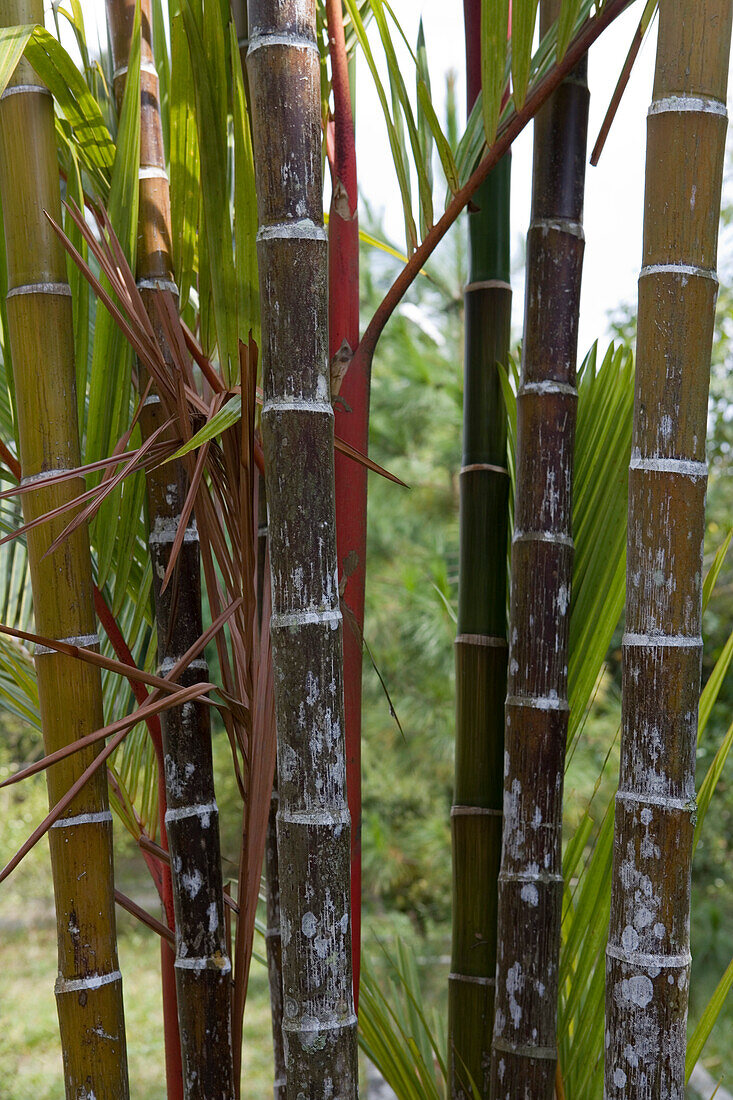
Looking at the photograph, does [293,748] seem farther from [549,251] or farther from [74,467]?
[549,251]

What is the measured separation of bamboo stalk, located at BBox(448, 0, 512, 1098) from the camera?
639 mm

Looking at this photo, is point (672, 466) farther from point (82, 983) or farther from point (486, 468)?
point (82, 983)

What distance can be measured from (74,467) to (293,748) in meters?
0.20

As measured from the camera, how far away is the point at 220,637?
575 millimetres

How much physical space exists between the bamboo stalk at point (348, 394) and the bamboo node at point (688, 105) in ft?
0.57

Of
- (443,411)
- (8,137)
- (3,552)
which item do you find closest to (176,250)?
(8,137)

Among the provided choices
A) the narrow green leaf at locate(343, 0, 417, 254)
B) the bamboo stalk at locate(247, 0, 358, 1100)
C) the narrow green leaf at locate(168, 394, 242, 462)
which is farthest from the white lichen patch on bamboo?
the narrow green leaf at locate(343, 0, 417, 254)

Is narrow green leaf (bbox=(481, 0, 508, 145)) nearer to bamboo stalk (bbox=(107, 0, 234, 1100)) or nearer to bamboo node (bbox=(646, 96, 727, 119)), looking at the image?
bamboo node (bbox=(646, 96, 727, 119))

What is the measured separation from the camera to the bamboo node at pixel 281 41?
441 millimetres

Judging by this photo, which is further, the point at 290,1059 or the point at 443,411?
the point at 443,411

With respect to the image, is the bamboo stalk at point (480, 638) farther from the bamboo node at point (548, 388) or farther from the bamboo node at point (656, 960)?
the bamboo node at point (656, 960)

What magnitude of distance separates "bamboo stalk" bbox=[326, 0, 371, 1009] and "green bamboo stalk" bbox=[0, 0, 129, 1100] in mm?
136

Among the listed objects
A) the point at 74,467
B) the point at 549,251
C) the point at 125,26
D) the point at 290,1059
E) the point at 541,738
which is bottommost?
the point at 290,1059

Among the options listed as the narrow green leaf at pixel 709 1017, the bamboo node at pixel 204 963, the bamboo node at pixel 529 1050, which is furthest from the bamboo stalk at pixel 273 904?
the narrow green leaf at pixel 709 1017
